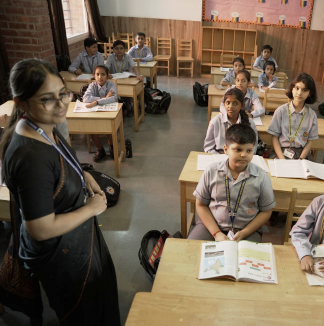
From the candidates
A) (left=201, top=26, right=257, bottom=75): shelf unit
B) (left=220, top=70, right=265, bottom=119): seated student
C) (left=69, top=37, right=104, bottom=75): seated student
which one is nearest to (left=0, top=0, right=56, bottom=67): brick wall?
(left=69, top=37, right=104, bottom=75): seated student

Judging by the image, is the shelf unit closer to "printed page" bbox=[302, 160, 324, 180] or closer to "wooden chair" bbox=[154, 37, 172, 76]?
"wooden chair" bbox=[154, 37, 172, 76]

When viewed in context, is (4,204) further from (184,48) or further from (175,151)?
(184,48)

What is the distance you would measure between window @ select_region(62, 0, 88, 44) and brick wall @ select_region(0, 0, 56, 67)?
2714 mm

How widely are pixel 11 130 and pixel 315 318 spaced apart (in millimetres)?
1255

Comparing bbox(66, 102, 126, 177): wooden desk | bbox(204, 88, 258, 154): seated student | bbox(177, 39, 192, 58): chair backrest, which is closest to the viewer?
bbox(204, 88, 258, 154): seated student

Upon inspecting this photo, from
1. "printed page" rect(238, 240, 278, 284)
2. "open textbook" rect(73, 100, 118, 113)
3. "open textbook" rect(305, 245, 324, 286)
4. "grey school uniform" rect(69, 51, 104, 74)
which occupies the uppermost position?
"grey school uniform" rect(69, 51, 104, 74)

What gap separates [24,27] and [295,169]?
3.68m

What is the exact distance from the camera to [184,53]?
26.7 ft

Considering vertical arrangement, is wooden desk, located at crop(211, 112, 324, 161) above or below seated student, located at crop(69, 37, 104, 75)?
below

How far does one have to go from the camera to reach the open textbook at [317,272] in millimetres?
1323

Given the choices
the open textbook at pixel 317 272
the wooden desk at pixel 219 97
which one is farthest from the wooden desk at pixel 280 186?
the wooden desk at pixel 219 97

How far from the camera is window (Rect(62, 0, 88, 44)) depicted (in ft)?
22.7

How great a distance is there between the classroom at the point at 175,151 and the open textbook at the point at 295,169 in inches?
0.6

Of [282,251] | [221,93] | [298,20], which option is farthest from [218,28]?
[282,251]
